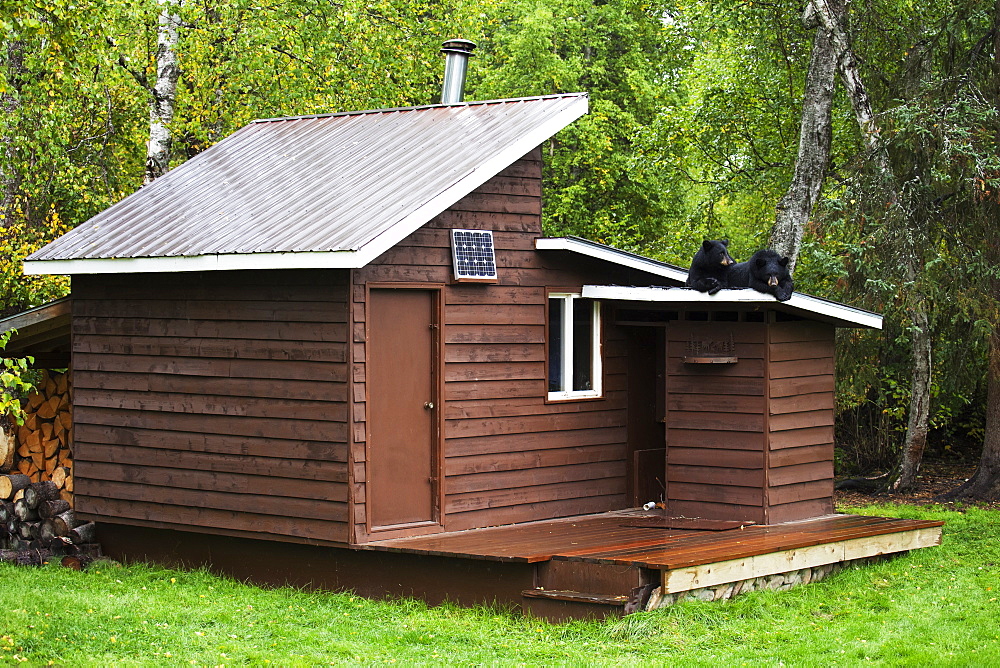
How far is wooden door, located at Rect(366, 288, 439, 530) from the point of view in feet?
30.7

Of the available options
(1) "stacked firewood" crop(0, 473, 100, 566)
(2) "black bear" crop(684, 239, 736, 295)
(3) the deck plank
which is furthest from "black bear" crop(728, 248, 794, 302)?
(1) "stacked firewood" crop(0, 473, 100, 566)

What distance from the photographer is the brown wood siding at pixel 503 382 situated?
9.55 metres

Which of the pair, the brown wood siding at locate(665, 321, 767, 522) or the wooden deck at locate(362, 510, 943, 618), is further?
the brown wood siding at locate(665, 321, 767, 522)

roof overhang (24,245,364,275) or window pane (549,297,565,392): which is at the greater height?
roof overhang (24,245,364,275)

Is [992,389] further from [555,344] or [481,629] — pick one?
[481,629]

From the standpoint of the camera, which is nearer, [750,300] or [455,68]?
[750,300]

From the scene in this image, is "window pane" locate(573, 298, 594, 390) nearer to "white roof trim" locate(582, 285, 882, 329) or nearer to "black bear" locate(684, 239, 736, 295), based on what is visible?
"white roof trim" locate(582, 285, 882, 329)

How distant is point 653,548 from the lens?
8.77m

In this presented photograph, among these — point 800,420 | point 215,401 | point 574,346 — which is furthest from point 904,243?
point 215,401

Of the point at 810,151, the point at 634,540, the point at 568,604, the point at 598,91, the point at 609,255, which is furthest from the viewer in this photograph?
the point at 598,91

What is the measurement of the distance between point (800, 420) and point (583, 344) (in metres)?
2.05

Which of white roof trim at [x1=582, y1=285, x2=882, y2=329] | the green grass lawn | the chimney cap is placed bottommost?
the green grass lawn

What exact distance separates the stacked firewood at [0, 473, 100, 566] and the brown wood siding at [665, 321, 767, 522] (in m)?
5.35

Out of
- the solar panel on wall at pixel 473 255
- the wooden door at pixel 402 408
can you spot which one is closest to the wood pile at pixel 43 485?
the wooden door at pixel 402 408
